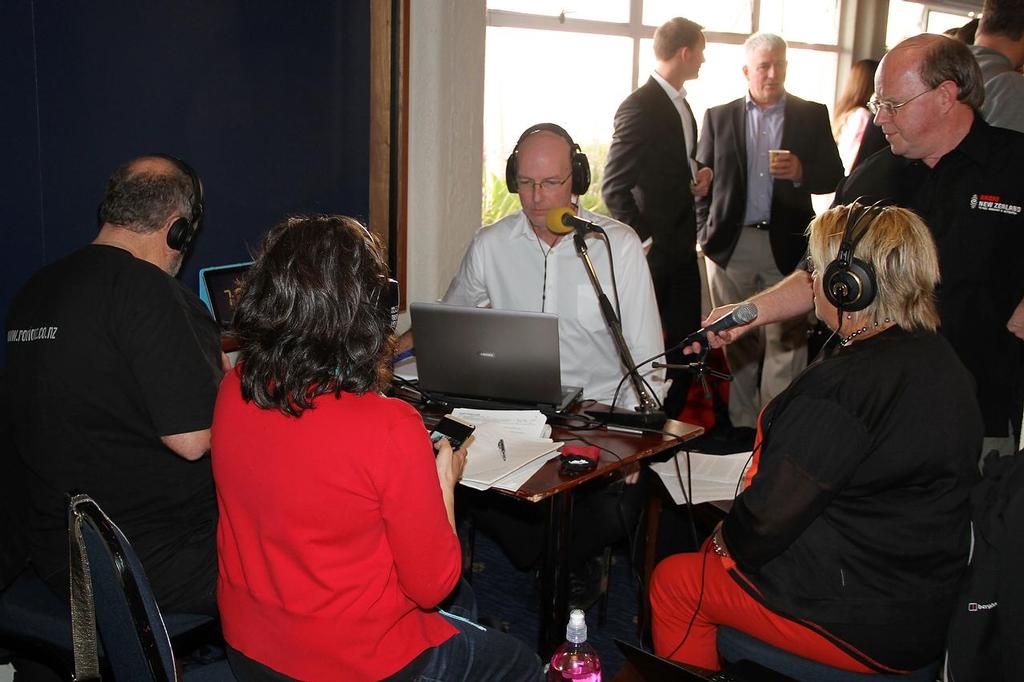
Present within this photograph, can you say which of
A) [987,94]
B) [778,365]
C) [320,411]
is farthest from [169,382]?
[778,365]

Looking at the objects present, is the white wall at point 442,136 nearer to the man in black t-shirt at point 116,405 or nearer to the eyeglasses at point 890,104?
the eyeglasses at point 890,104

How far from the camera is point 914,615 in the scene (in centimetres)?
180

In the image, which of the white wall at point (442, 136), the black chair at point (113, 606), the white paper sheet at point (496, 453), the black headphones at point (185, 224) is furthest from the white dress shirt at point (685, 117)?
the black chair at point (113, 606)

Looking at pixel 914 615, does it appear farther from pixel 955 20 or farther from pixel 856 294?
pixel 955 20

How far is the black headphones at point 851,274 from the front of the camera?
1820 mm

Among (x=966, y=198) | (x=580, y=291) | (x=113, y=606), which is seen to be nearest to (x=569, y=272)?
(x=580, y=291)

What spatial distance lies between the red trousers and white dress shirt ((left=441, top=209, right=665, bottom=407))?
2.87ft

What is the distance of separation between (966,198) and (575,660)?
1644 millimetres

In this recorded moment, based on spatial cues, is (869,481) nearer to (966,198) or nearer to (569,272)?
(966,198)

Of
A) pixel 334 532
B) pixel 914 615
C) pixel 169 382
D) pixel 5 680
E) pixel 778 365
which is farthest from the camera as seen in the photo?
pixel 778 365

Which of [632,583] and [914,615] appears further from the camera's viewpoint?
[632,583]

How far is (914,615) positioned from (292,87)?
278cm

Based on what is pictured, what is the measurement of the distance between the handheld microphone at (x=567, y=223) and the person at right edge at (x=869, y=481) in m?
0.70

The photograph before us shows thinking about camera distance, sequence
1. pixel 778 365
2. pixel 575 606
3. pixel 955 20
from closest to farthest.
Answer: pixel 575 606
pixel 778 365
pixel 955 20
